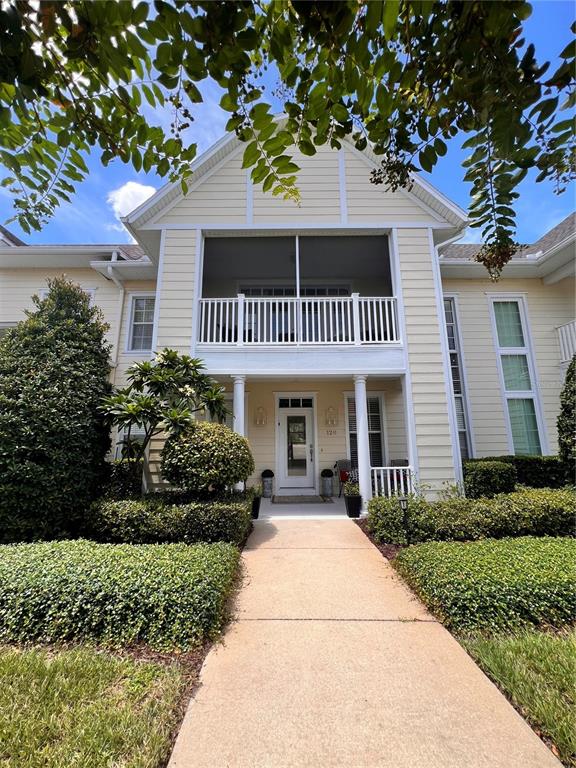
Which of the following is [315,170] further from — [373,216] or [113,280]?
[113,280]

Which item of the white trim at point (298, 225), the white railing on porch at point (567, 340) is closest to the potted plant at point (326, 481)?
the white trim at point (298, 225)

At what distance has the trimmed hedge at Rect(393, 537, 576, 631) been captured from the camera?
3166 millimetres

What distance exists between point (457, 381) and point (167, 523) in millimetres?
7949

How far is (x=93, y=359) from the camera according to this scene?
5992 millimetres

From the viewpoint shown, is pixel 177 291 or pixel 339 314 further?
pixel 339 314

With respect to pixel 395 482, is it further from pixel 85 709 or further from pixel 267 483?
pixel 85 709

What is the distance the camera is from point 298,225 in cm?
774

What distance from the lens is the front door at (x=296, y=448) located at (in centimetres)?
928

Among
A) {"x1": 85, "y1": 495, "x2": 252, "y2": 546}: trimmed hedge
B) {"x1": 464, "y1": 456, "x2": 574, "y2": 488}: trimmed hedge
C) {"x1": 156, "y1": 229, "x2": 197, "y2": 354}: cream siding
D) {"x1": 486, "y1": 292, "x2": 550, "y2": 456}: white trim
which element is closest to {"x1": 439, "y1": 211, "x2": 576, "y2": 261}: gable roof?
{"x1": 486, "y1": 292, "x2": 550, "y2": 456}: white trim

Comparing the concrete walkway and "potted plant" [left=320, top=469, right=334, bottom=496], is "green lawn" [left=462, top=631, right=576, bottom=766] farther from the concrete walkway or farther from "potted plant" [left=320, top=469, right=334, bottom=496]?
"potted plant" [left=320, top=469, right=334, bottom=496]

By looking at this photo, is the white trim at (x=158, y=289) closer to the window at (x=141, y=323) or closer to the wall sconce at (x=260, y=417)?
the window at (x=141, y=323)

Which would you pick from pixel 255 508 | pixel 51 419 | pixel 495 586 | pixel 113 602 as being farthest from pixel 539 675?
pixel 51 419

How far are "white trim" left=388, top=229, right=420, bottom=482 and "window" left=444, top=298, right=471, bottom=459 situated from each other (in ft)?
7.61

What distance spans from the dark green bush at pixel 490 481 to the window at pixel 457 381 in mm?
2316
